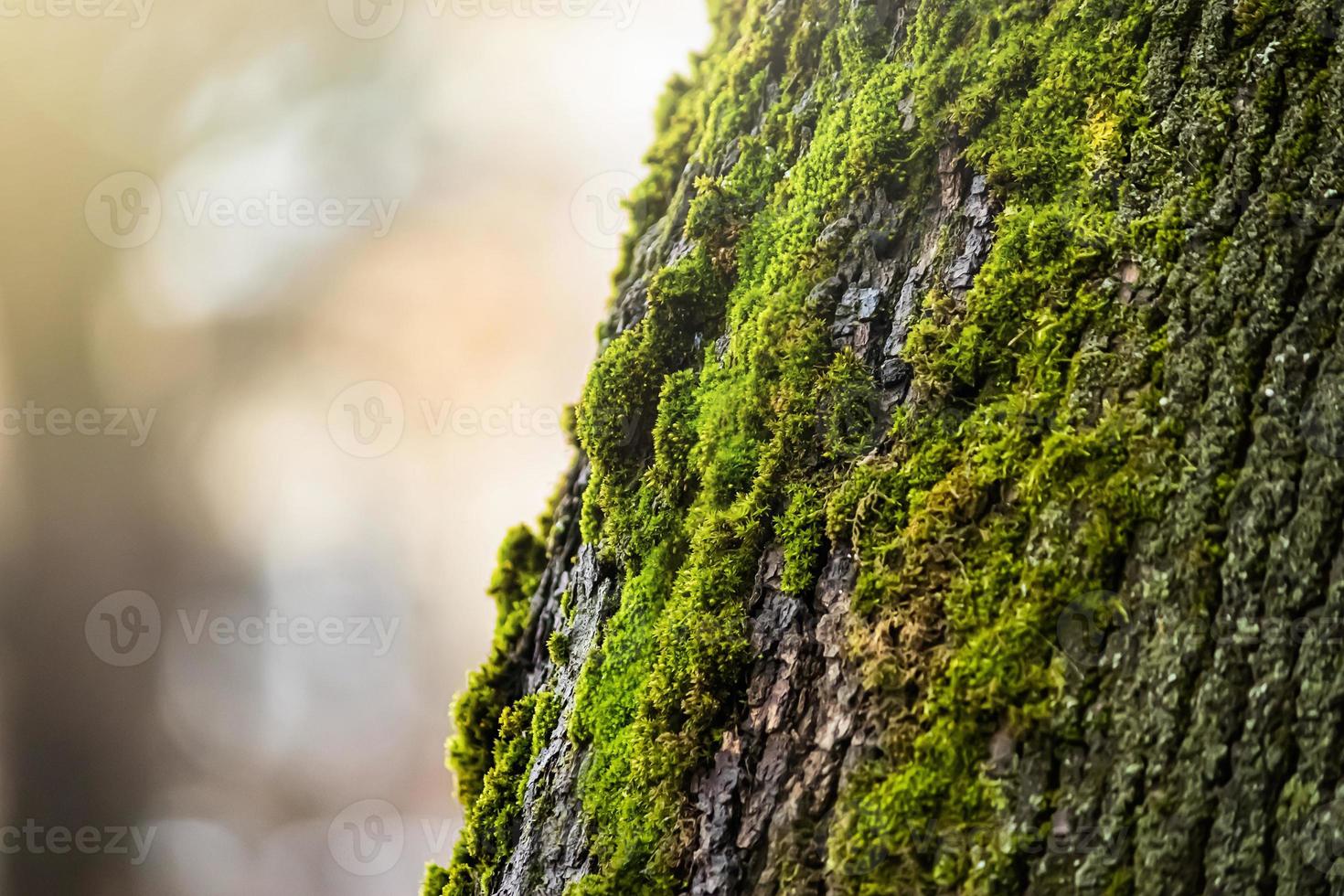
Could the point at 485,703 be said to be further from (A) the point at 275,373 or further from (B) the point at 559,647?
(A) the point at 275,373

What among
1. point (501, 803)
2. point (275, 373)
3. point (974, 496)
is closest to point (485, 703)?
point (501, 803)

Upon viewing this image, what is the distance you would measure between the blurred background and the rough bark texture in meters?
4.52

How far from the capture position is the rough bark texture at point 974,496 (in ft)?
3.38

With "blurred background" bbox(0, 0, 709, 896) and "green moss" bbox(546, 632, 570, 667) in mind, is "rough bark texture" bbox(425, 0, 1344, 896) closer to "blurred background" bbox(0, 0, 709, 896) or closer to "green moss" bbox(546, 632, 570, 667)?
"green moss" bbox(546, 632, 570, 667)

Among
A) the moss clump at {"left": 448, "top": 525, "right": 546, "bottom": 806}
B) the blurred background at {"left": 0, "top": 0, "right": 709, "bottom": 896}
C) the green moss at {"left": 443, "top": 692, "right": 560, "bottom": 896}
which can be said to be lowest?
the green moss at {"left": 443, "top": 692, "right": 560, "bottom": 896}

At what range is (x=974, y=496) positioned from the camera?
4.12 ft

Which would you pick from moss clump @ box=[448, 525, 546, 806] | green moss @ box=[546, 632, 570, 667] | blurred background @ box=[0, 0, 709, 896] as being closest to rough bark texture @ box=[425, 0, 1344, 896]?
green moss @ box=[546, 632, 570, 667]

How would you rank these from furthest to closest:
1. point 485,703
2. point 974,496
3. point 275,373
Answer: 1. point 275,373
2. point 485,703
3. point 974,496

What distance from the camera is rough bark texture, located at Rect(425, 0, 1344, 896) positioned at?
1.03 meters

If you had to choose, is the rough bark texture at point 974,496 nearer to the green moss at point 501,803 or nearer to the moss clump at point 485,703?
the green moss at point 501,803

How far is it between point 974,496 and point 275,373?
622 centimetres

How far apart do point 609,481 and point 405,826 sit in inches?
234

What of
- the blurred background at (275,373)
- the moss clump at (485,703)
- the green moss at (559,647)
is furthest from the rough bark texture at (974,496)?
the blurred background at (275,373)

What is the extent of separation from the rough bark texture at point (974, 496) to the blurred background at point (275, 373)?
14.8ft
